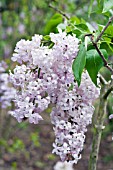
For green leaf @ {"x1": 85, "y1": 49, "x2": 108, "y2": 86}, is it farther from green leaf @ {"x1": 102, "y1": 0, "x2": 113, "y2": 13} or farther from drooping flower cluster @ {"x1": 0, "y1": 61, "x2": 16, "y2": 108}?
drooping flower cluster @ {"x1": 0, "y1": 61, "x2": 16, "y2": 108}

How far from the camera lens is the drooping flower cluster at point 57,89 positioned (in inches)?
36.4

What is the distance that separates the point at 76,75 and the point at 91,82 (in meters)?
0.10

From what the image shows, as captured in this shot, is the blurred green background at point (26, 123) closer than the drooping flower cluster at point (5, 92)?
No

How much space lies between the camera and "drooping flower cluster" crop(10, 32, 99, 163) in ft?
3.03

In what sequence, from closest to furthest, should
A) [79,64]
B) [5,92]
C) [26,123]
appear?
[79,64] < [5,92] < [26,123]

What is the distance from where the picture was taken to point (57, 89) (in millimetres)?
950

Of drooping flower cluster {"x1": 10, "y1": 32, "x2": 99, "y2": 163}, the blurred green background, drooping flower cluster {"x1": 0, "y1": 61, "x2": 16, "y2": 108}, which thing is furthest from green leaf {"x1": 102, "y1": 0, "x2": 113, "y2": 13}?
the blurred green background

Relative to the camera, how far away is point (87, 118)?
101 cm

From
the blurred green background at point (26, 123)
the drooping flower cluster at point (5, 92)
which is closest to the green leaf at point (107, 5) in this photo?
the drooping flower cluster at point (5, 92)

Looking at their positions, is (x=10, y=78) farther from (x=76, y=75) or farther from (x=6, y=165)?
(x=6, y=165)

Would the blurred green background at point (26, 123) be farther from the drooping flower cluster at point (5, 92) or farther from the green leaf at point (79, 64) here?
the green leaf at point (79, 64)

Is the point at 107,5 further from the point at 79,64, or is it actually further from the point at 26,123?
the point at 26,123

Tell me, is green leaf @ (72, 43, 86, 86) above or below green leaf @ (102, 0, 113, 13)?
below

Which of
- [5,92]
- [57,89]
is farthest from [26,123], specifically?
[57,89]
